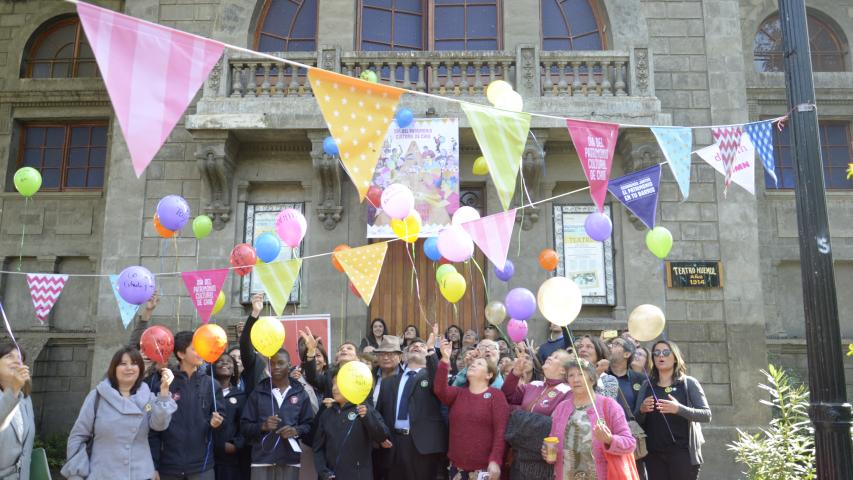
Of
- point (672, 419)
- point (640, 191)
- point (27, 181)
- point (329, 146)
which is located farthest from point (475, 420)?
point (27, 181)

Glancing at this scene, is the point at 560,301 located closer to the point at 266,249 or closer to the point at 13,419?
the point at 266,249

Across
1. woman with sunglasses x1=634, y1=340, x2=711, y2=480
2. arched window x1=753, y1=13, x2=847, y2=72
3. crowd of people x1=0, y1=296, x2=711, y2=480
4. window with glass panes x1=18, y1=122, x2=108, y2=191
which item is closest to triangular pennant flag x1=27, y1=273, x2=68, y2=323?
crowd of people x1=0, y1=296, x2=711, y2=480

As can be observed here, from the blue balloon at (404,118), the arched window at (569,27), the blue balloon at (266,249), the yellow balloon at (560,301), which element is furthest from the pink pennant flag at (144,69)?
the arched window at (569,27)

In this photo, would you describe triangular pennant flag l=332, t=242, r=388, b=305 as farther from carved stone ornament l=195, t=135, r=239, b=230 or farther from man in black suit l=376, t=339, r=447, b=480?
carved stone ornament l=195, t=135, r=239, b=230

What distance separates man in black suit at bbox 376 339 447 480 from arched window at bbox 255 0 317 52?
26.0ft

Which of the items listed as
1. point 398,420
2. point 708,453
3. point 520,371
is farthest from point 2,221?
point 708,453

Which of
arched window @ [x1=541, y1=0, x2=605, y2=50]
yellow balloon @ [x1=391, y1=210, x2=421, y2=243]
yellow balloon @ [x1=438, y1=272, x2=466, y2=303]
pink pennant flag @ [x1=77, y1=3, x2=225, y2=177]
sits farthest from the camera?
arched window @ [x1=541, y1=0, x2=605, y2=50]

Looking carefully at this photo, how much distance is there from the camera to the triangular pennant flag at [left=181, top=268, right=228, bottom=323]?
8.10 m

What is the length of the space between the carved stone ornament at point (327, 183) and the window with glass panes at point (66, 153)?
5.68 metres

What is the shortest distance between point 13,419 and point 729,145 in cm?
766

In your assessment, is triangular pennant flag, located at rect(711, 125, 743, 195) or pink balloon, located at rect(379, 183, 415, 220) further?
pink balloon, located at rect(379, 183, 415, 220)

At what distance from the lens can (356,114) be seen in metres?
5.70

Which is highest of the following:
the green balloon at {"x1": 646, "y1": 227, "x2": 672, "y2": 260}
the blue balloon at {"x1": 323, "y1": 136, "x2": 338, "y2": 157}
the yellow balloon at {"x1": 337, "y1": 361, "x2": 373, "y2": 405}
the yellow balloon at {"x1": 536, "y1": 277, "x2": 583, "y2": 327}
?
the blue balloon at {"x1": 323, "y1": 136, "x2": 338, "y2": 157}

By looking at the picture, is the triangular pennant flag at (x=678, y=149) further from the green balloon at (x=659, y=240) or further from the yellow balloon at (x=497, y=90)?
the yellow balloon at (x=497, y=90)
